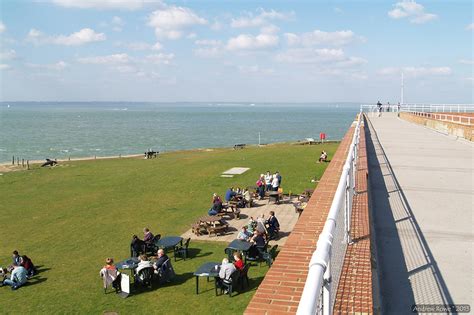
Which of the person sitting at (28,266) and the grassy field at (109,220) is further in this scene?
the person sitting at (28,266)

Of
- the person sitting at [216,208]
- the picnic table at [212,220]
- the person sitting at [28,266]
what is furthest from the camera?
the person sitting at [216,208]

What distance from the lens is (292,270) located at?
4.81m

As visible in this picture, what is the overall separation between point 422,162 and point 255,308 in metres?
13.3

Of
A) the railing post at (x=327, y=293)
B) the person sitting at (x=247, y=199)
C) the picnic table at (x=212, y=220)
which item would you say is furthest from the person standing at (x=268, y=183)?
the railing post at (x=327, y=293)

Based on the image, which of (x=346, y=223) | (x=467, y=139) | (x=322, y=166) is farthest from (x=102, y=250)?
(x=467, y=139)

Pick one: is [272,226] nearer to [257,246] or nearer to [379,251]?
[257,246]

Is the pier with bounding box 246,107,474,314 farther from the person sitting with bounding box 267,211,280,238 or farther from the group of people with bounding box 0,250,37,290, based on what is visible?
the group of people with bounding box 0,250,37,290

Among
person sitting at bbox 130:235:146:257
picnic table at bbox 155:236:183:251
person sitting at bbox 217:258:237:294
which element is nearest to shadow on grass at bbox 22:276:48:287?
person sitting at bbox 130:235:146:257

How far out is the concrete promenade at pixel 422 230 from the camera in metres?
5.56

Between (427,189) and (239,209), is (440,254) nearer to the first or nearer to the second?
(427,189)

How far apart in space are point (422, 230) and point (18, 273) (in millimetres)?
10410

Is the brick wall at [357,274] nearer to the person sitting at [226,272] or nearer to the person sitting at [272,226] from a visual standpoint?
the person sitting at [226,272]

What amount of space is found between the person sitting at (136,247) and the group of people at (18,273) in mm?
2849

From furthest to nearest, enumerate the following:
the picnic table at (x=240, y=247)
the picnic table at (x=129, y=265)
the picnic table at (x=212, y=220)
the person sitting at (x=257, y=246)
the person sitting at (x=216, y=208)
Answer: the person sitting at (x=216, y=208) → the picnic table at (x=212, y=220) → the person sitting at (x=257, y=246) → the picnic table at (x=240, y=247) → the picnic table at (x=129, y=265)
